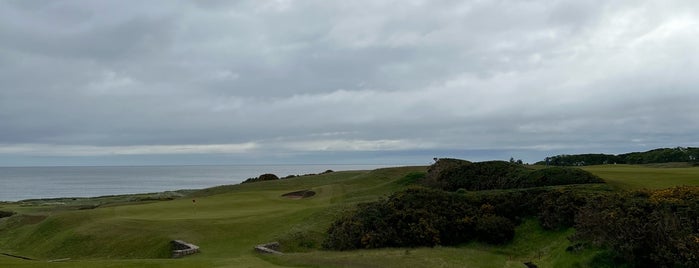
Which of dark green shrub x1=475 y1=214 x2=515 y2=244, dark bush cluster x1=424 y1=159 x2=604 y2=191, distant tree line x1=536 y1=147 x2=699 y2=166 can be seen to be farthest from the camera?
distant tree line x1=536 y1=147 x2=699 y2=166

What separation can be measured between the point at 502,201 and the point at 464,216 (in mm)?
3080

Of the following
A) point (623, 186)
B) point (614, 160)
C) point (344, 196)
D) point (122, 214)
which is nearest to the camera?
point (623, 186)

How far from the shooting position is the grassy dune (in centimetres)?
2158

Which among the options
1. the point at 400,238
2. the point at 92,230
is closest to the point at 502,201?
the point at 400,238

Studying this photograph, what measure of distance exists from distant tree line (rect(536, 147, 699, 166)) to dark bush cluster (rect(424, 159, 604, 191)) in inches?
1966

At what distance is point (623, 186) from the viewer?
35.1m

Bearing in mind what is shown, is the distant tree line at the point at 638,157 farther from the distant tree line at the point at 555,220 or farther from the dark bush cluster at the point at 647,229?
the dark bush cluster at the point at 647,229

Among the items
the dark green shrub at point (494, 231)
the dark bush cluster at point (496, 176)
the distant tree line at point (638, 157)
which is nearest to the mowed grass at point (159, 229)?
the dark bush cluster at point (496, 176)

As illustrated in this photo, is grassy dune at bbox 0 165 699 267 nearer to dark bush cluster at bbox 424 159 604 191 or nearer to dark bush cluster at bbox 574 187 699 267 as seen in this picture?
dark bush cluster at bbox 574 187 699 267

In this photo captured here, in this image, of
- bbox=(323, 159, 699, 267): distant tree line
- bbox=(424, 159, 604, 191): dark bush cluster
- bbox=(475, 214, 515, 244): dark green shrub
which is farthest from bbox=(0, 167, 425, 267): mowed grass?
bbox=(475, 214, 515, 244): dark green shrub

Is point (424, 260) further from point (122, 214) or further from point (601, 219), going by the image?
point (122, 214)

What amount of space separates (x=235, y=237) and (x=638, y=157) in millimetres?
85915

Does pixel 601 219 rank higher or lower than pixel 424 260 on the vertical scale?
higher

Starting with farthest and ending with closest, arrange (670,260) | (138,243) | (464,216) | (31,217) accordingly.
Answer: (31,217) < (138,243) < (464,216) < (670,260)
